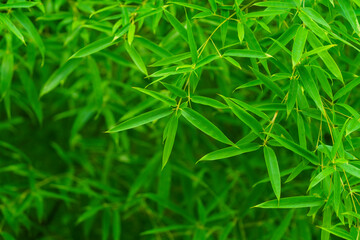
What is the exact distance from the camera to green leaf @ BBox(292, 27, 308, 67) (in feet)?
3.38

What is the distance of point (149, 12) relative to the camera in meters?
1.18

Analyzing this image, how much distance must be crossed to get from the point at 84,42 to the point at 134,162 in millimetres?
643

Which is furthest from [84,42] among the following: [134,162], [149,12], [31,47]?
[134,162]

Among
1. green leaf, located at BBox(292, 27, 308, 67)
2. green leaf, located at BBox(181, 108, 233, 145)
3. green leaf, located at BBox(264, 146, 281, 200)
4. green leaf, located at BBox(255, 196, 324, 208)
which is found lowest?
green leaf, located at BBox(255, 196, 324, 208)

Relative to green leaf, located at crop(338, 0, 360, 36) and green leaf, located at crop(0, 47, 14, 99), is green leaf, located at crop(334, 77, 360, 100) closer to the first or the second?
green leaf, located at crop(338, 0, 360, 36)

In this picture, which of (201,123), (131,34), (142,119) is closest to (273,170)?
(201,123)

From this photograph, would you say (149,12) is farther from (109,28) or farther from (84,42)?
(84,42)

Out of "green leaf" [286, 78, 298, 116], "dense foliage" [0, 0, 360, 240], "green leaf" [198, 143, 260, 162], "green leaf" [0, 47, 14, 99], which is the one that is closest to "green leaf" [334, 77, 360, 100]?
"dense foliage" [0, 0, 360, 240]

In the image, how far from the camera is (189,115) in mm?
1107

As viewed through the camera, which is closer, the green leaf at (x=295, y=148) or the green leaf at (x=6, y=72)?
the green leaf at (x=295, y=148)

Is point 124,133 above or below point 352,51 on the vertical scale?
below

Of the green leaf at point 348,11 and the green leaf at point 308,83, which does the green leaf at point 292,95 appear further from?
the green leaf at point 348,11

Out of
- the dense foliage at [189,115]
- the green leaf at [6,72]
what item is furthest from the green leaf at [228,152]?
the green leaf at [6,72]

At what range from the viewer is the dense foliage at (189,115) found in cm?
110
